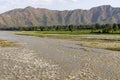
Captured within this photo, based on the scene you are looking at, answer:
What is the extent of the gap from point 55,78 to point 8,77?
543cm

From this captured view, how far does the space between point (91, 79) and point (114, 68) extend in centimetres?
748

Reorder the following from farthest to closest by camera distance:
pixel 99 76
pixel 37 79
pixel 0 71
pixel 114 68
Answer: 1. pixel 114 68
2. pixel 0 71
3. pixel 99 76
4. pixel 37 79

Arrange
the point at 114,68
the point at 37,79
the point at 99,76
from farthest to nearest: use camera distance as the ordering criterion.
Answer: the point at 114,68, the point at 99,76, the point at 37,79

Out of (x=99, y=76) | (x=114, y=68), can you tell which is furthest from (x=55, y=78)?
(x=114, y=68)

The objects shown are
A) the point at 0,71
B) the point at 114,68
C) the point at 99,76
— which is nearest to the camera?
the point at 99,76

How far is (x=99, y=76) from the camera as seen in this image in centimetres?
2505

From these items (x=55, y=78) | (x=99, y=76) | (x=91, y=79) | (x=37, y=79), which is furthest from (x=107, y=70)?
(x=37, y=79)

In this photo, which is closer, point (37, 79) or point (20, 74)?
point (37, 79)

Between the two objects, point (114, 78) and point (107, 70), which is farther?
point (107, 70)

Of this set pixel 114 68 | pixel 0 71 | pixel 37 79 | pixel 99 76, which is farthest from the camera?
pixel 114 68

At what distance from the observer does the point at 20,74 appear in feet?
83.7

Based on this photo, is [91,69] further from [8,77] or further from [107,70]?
[8,77]

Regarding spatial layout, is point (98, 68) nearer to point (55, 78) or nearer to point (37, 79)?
point (55, 78)

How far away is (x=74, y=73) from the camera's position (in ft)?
86.9
